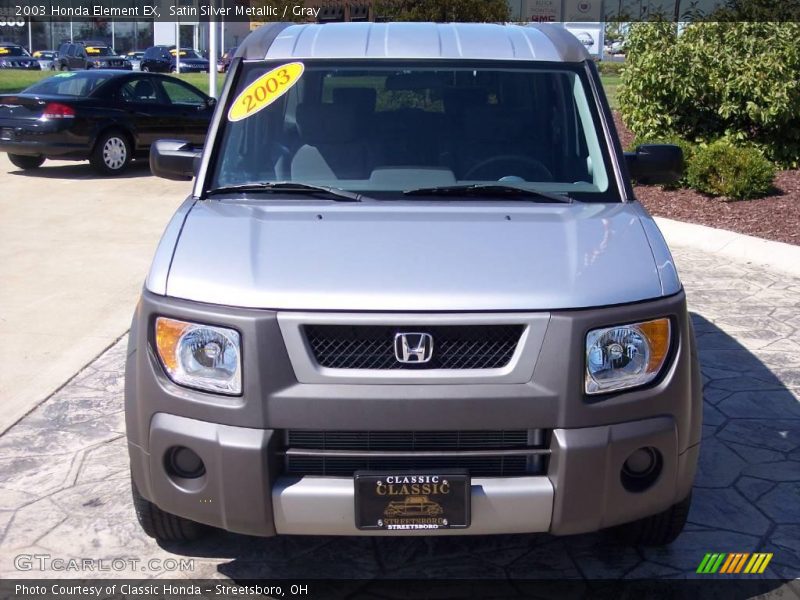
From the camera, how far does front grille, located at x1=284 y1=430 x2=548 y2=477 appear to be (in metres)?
3.15

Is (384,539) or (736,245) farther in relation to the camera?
(736,245)

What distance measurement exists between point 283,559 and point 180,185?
33.6 feet

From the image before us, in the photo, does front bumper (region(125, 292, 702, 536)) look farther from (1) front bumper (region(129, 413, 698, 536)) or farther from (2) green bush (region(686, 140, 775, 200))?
(2) green bush (region(686, 140, 775, 200))

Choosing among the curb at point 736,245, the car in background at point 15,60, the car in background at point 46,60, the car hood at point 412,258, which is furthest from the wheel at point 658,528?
the car in background at point 46,60

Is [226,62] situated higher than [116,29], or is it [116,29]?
[116,29]

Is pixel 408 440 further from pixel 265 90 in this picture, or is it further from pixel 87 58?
pixel 87 58

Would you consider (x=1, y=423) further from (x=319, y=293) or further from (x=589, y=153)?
(x=589, y=153)

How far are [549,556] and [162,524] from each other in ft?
5.08

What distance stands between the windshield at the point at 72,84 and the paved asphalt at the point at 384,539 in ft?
31.1

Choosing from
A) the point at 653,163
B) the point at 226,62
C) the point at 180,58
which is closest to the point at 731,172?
the point at 226,62

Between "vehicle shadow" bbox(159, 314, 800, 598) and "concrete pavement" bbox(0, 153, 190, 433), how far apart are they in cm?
209

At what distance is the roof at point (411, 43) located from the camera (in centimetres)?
445

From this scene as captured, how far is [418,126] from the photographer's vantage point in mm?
4398

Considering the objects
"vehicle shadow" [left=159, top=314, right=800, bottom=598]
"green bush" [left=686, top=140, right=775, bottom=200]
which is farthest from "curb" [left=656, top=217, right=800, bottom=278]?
"vehicle shadow" [left=159, top=314, right=800, bottom=598]
